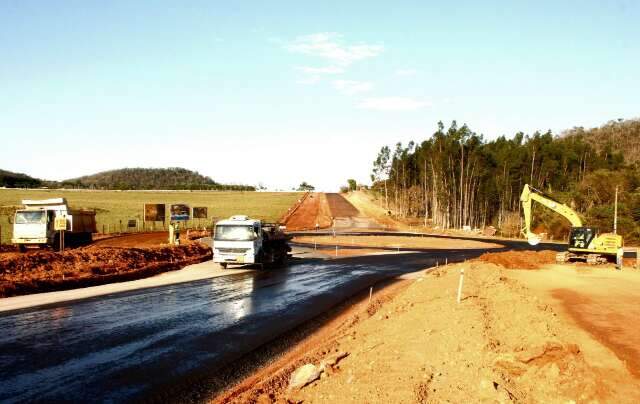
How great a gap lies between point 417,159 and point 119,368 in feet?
365

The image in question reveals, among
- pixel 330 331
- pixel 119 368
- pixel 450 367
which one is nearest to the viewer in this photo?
pixel 450 367

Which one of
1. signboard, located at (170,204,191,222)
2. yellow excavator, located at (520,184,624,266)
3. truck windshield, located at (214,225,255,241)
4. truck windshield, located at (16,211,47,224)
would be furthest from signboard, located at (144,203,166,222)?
yellow excavator, located at (520,184,624,266)

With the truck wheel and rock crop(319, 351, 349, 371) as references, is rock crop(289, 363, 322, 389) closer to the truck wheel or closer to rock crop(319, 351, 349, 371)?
rock crop(319, 351, 349, 371)

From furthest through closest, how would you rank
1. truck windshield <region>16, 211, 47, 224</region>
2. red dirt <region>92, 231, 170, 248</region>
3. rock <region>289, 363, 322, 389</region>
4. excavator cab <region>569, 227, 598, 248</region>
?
red dirt <region>92, 231, 170, 248</region> → truck windshield <region>16, 211, 47, 224</region> → excavator cab <region>569, 227, 598, 248</region> → rock <region>289, 363, 322, 389</region>

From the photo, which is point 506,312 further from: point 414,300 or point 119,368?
point 119,368

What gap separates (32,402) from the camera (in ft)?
26.7

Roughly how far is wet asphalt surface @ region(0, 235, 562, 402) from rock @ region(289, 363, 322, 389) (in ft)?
7.13

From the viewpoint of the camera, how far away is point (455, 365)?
9062mm

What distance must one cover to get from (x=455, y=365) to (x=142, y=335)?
781 centimetres

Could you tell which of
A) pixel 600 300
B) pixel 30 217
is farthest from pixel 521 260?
pixel 30 217

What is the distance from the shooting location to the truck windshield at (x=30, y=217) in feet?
108

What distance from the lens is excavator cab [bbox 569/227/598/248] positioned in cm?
3272

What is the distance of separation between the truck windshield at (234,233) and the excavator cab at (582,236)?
70.5 feet

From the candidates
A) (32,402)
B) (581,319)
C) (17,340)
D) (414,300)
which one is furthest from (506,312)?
(17,340)
